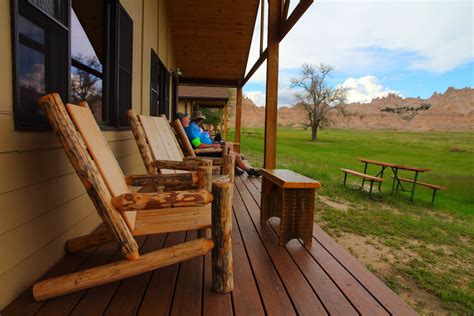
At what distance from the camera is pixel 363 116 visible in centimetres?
7344

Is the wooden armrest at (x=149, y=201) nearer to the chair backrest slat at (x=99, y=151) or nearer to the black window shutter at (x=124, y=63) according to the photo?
Result: the chair backrest slat at (x=99, y=151)

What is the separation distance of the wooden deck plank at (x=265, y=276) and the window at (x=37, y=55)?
4.41 feet

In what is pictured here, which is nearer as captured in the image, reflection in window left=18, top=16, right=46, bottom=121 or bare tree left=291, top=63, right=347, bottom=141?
reflection in window left=18, top=16, right=46, bottom=121

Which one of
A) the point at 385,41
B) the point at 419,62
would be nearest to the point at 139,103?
the point at 385,41

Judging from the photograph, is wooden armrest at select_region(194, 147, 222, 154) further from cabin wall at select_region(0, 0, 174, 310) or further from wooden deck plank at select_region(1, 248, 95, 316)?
wooden deck plank at select_region(1, 248, 95, 316)

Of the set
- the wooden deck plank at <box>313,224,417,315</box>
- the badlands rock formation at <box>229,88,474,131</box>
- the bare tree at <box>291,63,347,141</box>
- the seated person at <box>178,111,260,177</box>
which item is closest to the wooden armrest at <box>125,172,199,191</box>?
the wooden deck plank at <box>313,224,417,315</box>

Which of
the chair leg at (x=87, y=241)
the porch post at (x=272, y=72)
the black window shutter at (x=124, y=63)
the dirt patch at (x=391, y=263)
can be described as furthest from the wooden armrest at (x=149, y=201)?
the porch post at (x=272, y=72)

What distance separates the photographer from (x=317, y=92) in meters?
36.1

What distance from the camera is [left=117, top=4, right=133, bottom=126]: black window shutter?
9.42ft

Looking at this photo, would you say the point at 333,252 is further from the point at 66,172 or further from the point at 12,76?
the point at 12,76

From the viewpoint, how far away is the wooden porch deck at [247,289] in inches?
55.7

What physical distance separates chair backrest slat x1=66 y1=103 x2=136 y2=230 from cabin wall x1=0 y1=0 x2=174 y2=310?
0.21 metres

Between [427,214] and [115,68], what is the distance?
20.7ft

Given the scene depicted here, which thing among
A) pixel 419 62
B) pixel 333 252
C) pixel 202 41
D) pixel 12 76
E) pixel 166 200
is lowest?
pixel 333 252
